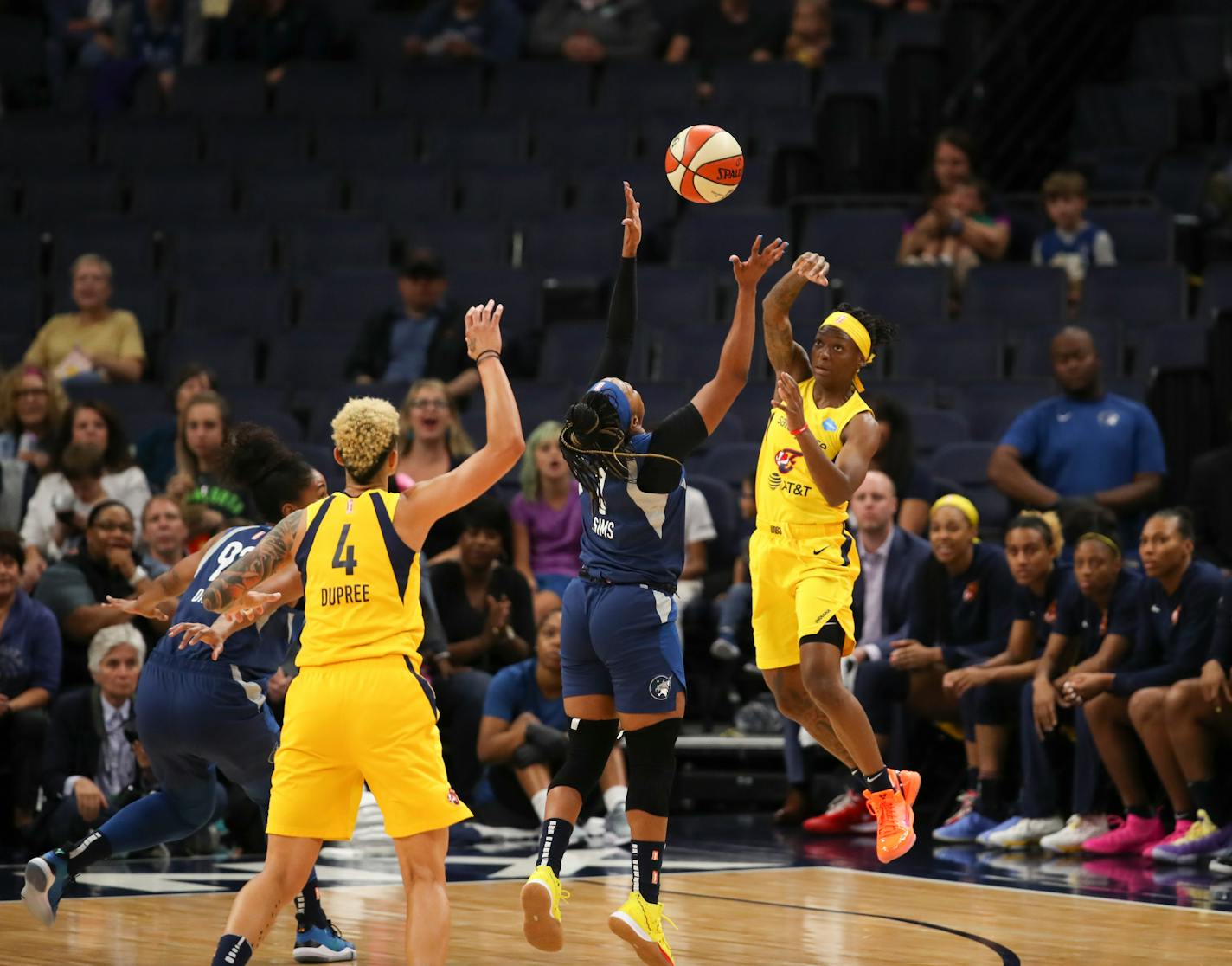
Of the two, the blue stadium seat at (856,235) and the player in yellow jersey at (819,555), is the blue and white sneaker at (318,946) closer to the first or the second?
the player in yellow jersey at (819,555)

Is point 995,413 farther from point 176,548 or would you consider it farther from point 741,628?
point 176,548

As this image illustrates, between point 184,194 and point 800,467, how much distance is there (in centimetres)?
824

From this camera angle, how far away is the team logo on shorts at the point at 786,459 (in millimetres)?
7336

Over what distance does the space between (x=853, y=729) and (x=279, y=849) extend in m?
2.60

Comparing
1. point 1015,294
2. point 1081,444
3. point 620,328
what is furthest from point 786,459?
point 1015,294

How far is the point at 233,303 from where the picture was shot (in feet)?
43.8

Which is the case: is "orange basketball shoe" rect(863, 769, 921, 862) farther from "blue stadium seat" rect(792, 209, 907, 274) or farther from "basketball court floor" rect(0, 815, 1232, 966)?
"blue stadium seat" rect(792, 209, 907, 274)

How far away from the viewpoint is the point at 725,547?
11.0m

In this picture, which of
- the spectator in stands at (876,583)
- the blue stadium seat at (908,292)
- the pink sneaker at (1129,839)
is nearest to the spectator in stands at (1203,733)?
the pink sneaker at (1129,839)

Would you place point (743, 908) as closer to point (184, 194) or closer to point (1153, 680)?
point (1153, 680)

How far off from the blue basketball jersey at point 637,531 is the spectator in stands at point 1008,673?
3.66 metres

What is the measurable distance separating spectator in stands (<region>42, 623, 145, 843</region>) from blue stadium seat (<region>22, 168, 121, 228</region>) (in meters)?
6.10

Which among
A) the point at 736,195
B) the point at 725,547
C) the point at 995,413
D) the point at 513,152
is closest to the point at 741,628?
the point at 725,547

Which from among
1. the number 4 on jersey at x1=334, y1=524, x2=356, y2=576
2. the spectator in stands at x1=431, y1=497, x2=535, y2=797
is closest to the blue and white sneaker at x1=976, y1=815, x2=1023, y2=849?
the spectator in stands at x1=431, y1=497, x2=535, y2=797
